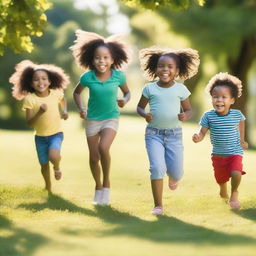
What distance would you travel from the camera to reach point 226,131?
785cm

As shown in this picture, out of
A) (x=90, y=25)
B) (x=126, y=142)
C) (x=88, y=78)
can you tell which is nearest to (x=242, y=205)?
(x=88, y=78)

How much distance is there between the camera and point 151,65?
313 inches

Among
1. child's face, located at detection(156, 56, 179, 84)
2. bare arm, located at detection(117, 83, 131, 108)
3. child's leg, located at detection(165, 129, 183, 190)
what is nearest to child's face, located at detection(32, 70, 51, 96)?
bare arm, located at detection(117, 83, 131, 108)

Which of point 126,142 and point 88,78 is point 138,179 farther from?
point 126,142

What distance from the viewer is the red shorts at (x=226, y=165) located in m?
7.77

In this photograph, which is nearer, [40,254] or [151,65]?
[40,254]

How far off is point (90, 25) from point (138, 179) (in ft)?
136

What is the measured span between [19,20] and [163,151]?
2.86 meters

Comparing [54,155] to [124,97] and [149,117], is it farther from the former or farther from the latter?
[149,117]

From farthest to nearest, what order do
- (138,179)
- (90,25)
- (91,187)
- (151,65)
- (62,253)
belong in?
(90,25) < (138,179) < (91,187) < (151,65) < (62,253)

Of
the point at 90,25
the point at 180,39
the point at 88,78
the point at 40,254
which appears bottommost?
the point at 40,254

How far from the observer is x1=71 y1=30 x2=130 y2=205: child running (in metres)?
8.02

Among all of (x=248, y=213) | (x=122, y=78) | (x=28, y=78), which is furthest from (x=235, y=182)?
(x=28, y=78)

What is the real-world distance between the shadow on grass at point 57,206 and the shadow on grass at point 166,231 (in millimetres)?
359
